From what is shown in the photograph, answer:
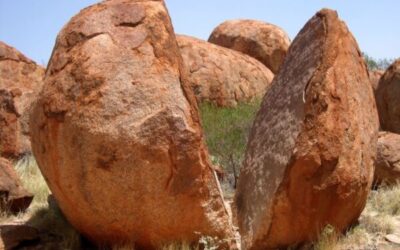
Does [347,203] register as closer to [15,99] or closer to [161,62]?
[161,62]

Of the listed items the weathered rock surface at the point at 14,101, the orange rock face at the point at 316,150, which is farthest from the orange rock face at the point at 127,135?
the weathered rock surface at the point at 14,101

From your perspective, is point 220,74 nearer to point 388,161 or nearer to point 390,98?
point 390,98

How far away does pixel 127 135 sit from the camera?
3975 millimetres

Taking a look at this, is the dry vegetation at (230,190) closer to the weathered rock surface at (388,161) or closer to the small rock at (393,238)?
the small rock at (393,238)

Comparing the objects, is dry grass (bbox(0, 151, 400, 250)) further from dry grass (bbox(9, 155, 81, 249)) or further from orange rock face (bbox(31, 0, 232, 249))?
orange rock face (bbox(31, 0, 232, 249))

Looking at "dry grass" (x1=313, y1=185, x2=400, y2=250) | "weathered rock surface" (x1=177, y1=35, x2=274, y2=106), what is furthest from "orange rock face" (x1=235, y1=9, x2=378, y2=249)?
"weathered rock surface" (x1=177, y1=35, x2=274, y2=106)

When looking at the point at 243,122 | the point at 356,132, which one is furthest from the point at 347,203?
the point at 243,122

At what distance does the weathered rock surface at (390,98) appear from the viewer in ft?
31.3

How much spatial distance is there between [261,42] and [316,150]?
10032mm

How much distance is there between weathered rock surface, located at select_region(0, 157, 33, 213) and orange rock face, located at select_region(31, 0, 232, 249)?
1.49m

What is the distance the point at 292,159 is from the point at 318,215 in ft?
1.58

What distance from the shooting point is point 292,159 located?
417 cm

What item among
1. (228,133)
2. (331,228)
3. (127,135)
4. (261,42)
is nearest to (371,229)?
(331,228)

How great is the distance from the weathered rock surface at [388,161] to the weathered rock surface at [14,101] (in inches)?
190
